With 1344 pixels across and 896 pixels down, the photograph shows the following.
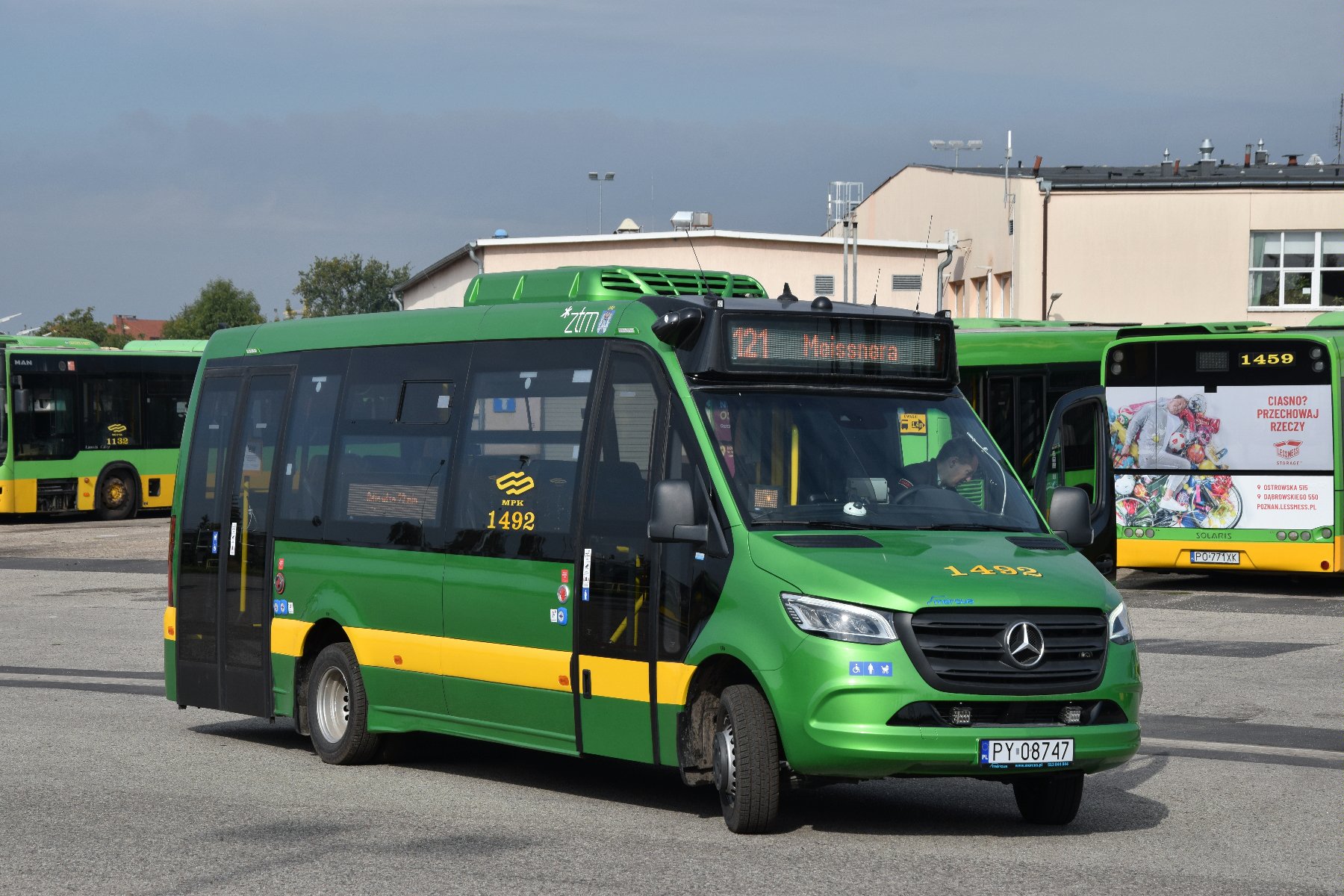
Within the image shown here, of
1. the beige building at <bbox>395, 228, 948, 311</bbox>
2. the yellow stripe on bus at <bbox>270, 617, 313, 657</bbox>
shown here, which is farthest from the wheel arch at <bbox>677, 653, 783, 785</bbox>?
the beige building at <bbox>395, 228, 948, 311</bbox>

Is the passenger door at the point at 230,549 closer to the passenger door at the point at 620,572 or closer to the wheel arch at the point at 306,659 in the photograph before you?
the wheel arch at the point at 306,659

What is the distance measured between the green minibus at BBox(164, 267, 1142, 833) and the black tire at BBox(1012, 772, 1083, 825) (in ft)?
0.05

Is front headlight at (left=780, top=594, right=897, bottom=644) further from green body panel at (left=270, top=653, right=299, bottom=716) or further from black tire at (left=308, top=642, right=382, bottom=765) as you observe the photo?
green body panel at (left=270, top=653, right=299, bottom=716)

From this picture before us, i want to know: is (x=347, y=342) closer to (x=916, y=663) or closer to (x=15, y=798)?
(x=15, y=798)

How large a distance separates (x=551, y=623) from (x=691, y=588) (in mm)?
1180

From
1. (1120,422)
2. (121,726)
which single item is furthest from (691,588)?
(1120,422)

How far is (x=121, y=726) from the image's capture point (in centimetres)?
1309

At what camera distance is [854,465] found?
9336 mm

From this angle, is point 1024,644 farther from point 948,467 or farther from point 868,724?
point 948,467

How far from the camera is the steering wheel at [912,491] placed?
9258 mm

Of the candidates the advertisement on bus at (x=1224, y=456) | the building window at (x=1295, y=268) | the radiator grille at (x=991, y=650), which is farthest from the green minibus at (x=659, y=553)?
the building window at (x=1295, y=268)

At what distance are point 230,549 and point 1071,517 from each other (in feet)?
19.5

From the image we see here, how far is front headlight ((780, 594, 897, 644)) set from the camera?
8.20 metres

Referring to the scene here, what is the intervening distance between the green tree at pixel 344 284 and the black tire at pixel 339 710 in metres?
135
